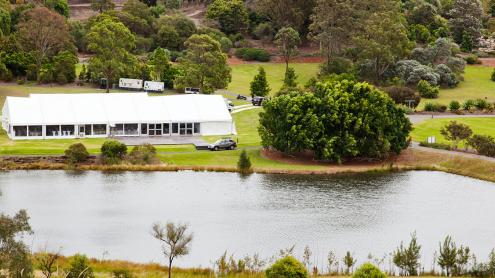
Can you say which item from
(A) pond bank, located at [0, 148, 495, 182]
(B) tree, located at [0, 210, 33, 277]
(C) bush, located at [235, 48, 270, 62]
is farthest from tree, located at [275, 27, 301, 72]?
(B) tree, located at [0, 210, 33, 277]

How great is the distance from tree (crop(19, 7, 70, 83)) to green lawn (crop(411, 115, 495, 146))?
165 feet

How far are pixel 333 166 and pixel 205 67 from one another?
3104 cm

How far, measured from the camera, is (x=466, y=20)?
158 meters

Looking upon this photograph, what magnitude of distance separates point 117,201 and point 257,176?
1630 centimetres

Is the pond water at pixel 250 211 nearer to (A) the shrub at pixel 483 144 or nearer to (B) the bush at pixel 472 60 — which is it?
(A) the shrub at pixel 483 144

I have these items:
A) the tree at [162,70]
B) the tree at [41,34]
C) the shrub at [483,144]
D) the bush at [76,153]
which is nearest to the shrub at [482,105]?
the shrub at [483,144]

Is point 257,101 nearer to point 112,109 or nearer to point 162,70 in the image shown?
point 162,70

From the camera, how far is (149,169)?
94.5 m

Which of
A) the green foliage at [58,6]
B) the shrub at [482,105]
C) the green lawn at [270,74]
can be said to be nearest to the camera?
the shrub at [482,105]

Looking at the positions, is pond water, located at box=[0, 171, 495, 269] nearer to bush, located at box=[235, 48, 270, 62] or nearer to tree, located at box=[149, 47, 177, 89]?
tree, located at box=[149, 47, 177, 89]

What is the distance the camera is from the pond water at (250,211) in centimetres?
7088

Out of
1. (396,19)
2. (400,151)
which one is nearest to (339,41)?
(396,19)

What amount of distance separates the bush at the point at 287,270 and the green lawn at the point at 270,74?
76.7 m

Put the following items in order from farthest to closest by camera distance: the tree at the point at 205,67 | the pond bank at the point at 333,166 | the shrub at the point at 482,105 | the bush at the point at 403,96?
1. the tree at the point at 205,67
2. the shrub at the point at 482,105
3. the bush at the point at 403,96
4. the pond bank at the point at 333,166
